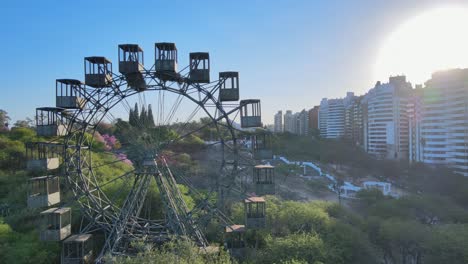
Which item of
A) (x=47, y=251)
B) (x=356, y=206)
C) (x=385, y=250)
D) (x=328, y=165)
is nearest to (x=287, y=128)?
(x=328, y=165)

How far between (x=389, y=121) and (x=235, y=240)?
50657mm

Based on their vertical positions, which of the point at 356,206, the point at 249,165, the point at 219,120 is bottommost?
the point at 356,206

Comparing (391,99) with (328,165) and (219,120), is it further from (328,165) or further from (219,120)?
(219,120)

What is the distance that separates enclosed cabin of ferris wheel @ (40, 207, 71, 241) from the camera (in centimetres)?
1189

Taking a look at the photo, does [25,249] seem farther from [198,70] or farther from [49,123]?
[198,70]

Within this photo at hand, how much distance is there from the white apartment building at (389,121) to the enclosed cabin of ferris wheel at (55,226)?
55.1 m

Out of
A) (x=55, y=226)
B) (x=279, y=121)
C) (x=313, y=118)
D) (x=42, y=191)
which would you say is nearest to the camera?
(x=55, y=226)

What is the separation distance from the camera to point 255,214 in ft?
42.9

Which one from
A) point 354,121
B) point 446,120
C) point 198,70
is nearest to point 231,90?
point 198,70

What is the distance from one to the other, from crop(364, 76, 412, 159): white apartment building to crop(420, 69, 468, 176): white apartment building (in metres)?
7.21

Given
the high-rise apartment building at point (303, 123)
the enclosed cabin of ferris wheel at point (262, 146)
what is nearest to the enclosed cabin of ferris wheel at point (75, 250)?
the enclosed cabin of ferris wheel at point (262, 146)

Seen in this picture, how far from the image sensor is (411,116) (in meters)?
49.9

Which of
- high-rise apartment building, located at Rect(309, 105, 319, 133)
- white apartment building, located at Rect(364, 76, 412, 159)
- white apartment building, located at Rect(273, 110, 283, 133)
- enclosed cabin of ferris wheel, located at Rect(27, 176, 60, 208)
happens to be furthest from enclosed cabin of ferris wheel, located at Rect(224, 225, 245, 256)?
white apartment building, located at Rect(273, 110, 283, 133)

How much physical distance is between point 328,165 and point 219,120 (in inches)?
1743
